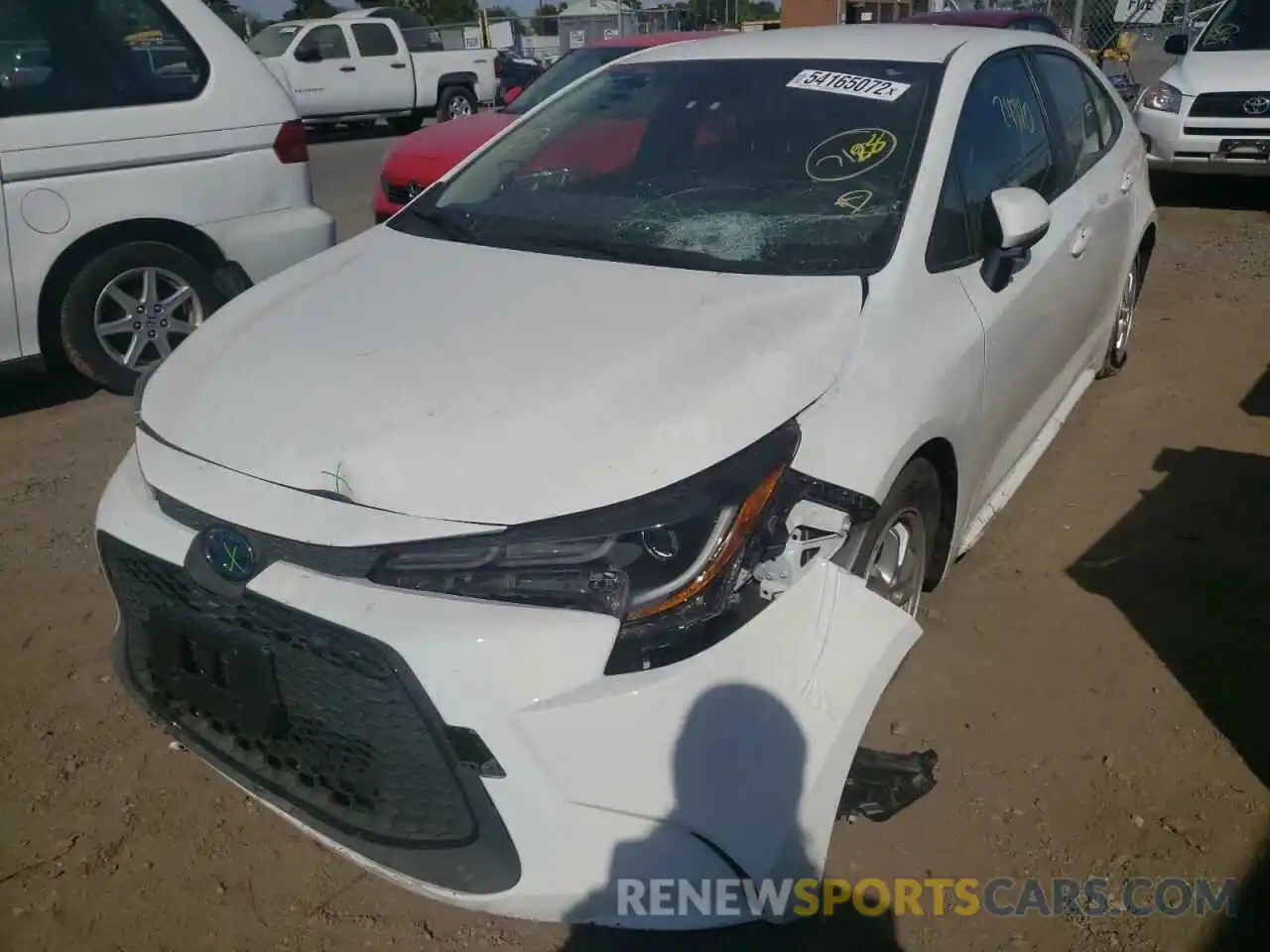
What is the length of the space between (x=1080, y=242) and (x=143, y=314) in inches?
157

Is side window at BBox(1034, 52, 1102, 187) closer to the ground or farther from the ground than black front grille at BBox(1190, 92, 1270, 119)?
farther from the ground

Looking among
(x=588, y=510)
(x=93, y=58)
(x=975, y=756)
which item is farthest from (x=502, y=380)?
(x=93, y=58)

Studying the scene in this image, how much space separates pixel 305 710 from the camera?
2.04m

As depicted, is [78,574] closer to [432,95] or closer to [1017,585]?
[1017,585]

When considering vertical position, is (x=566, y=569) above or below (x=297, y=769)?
above

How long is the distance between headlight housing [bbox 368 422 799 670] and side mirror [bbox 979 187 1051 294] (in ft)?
4.31

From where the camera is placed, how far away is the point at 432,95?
57.5 ft

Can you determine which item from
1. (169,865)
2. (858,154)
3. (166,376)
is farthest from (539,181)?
(169,865)

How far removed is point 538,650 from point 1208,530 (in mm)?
2927

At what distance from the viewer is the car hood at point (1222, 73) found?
8508 mm

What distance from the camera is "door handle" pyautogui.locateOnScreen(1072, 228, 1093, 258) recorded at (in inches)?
143

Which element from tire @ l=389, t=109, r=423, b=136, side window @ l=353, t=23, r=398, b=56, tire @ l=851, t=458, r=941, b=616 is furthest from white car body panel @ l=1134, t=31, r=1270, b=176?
tire @ l=389, t=109, r=423, b=136

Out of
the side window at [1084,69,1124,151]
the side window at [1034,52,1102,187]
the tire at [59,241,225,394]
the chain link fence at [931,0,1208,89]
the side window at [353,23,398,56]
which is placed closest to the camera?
the side window at [1034,52,1102,187]

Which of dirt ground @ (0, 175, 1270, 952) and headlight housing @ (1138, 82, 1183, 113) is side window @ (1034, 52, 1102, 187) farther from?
headlight housing @ (1138, 82, 1183, 113)
